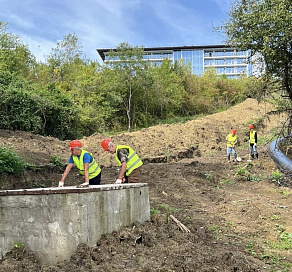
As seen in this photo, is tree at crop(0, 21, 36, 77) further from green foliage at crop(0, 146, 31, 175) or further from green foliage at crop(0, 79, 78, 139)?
green foliage at crop(0, 146, 31, 175)

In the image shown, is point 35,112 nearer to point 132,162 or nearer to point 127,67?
point 127,67

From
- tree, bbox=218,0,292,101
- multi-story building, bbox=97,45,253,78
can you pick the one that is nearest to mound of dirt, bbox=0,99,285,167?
tree, bbox=218,0,292,101

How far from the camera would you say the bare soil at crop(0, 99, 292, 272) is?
4.57 m

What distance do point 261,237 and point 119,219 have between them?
3381 mm

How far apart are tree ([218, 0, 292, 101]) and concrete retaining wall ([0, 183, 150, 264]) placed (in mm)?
8573

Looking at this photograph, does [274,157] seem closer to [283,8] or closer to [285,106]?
[285,106]

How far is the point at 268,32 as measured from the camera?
1097cm

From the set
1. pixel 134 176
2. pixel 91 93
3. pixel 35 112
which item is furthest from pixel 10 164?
pixel 91 93

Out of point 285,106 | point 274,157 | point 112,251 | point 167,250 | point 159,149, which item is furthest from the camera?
point 159,149

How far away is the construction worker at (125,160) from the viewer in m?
6.28

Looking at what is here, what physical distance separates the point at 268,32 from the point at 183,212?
6583mm

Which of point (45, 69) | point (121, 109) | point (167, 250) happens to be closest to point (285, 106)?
point (167, 250)

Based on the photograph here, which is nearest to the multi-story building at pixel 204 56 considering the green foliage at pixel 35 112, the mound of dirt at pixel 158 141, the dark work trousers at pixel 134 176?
the mound of dirt at pixel 158 141

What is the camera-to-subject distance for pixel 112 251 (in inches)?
185
